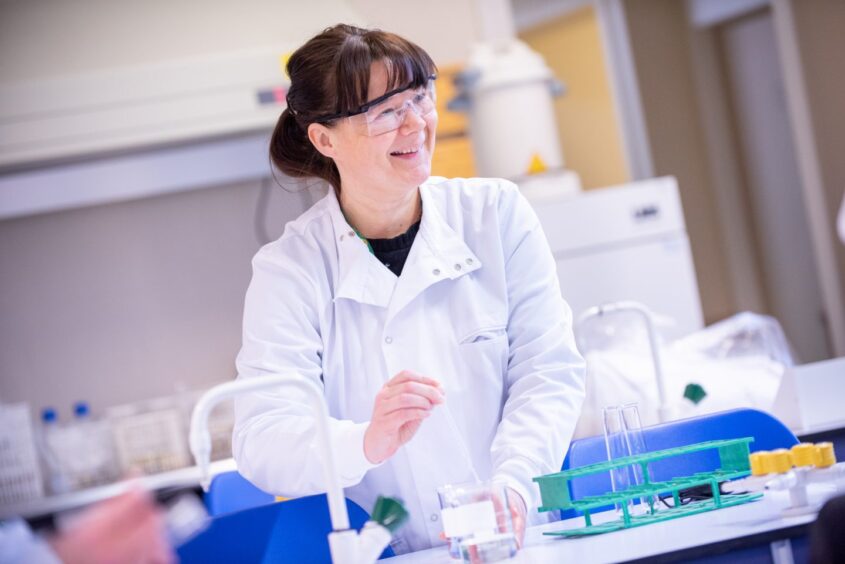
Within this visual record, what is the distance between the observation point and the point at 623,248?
3678 millimetres

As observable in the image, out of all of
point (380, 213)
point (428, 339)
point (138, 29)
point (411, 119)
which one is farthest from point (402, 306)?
point (138, 29)

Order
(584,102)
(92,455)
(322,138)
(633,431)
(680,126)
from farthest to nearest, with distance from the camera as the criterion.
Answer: (680,126), (584,102), (92,455), (322,138), (633,431)

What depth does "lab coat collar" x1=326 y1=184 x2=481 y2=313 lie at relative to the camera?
181 cm

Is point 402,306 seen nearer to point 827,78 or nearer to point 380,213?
point 380,213

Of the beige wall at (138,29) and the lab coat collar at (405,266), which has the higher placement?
the beige wall at (138,29)

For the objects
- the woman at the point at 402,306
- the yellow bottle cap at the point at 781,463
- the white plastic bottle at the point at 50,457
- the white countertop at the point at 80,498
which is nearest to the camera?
the yellow bottle cap at the point at 781,463

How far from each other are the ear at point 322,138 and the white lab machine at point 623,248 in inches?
70.5

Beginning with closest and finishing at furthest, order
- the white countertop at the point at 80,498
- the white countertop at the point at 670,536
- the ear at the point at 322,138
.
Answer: the white countertop at the point at 670,536, the ear at the point at 322,138, the white countertop at the point at 80,498

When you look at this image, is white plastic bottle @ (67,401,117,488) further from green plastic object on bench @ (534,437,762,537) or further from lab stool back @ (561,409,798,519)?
green plastic object on bench @ (534,437,762,537)

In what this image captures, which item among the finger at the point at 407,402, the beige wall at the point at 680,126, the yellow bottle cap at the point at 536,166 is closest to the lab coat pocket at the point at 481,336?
the finger at the point at 407,402

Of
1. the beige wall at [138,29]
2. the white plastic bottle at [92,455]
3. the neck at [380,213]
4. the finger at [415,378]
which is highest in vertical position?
the beige wall at [138,29]

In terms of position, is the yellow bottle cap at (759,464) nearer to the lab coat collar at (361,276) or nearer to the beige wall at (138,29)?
the lab coat collar at (361,276)

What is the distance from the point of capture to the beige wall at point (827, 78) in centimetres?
494

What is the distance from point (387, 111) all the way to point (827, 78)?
372cm
